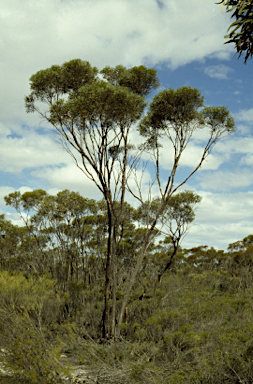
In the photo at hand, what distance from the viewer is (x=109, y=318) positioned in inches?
411

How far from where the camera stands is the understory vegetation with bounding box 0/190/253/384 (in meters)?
6.16

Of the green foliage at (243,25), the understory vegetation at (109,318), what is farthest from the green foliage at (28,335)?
the green foliage at (243,25)

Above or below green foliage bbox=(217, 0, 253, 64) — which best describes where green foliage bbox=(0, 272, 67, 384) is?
below

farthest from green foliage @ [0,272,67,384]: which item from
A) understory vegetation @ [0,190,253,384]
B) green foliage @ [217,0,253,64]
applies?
green foliage @ [217,0,253,64]

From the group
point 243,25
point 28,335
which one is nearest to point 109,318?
point 28,335

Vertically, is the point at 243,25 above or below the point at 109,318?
above

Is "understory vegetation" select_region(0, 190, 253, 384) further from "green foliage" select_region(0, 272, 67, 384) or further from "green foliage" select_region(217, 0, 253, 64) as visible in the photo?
"green foliage" select_region(217, 0, 253, 64)

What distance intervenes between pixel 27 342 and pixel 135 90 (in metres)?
8.74

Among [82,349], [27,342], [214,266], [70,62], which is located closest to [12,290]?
[82,349]

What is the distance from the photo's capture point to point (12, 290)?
1054 centimetres

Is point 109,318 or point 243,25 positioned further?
point 109,318

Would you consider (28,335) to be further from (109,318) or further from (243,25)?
(243,25)

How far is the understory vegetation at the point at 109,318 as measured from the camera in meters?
6.16

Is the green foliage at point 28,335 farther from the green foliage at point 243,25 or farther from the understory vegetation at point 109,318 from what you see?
the green foliage at point 243,25
